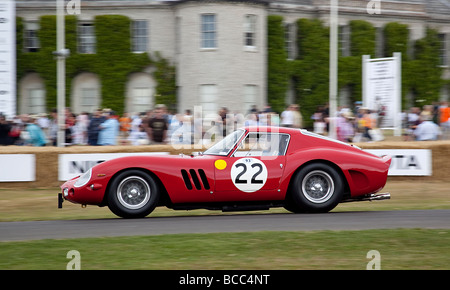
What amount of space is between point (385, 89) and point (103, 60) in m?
13.8

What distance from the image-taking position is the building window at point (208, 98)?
107 ft

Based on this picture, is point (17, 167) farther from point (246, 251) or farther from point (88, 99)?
point (88, 99)

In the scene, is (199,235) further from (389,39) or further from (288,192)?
(389,39)

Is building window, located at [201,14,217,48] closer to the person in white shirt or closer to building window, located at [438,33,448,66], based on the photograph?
building window, located at [438,33,448,66]

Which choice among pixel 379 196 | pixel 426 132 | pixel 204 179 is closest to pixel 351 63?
pixel 426 132

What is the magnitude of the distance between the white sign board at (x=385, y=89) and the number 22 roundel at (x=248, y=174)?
18549 mm

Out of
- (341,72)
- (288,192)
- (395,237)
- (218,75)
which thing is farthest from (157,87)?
(395,237)

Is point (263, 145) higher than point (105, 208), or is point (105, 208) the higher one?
point (263, 145)

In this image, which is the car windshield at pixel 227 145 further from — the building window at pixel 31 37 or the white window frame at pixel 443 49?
the white window frame at pixel 443 49

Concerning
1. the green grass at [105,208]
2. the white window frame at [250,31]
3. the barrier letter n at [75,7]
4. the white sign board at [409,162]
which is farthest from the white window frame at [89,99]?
the white sign board at [409,162]

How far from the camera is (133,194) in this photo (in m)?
9.80

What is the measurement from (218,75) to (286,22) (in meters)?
5.73

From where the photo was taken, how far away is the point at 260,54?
111ft

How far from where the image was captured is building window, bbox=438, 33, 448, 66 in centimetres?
4055
